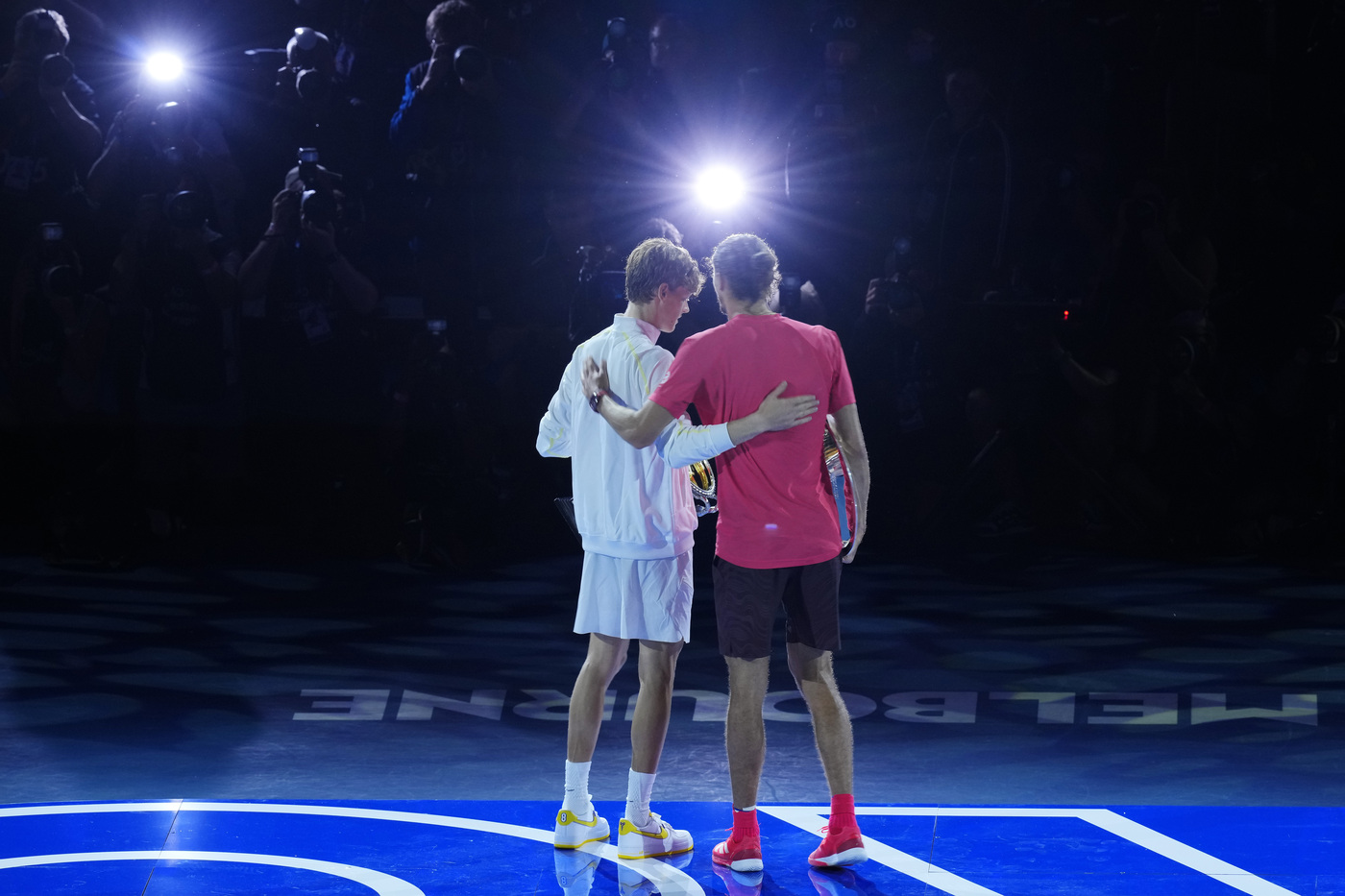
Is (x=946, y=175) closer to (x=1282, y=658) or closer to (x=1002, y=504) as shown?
(x=1002, y=504)

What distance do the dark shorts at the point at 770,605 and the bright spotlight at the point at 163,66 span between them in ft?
19.5

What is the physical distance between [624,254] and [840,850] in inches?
178

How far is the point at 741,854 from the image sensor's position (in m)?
3.05

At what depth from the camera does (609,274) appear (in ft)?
22.9

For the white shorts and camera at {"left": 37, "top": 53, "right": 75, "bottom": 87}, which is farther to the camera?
camera at {"left": 37, "top": 53, "right": 75, "bottom": 87}

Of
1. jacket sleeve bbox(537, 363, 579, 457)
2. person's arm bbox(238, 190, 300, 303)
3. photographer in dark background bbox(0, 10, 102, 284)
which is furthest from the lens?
photographer in dark background bbox(0, 10, 102, 284)

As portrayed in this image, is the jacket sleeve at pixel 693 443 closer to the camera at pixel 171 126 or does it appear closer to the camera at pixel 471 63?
the camera at pixel 471 63

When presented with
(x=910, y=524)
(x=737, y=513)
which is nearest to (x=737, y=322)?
A: (x=737, y=513)

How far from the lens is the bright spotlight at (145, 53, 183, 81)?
7785 mm

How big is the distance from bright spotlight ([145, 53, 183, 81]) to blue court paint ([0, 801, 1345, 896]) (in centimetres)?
525

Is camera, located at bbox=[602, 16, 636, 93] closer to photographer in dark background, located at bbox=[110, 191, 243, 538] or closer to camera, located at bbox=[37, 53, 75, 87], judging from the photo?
photographer in dark background, located at bbox=[110, 191, 243, 538]

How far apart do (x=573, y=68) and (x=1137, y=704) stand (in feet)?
15.0

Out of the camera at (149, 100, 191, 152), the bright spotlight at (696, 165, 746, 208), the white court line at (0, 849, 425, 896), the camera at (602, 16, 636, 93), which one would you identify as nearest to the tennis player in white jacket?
the white court line at (0, 849, 425, 896)

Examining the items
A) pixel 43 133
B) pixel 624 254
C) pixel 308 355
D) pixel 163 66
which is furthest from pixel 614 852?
pixel 163 66
